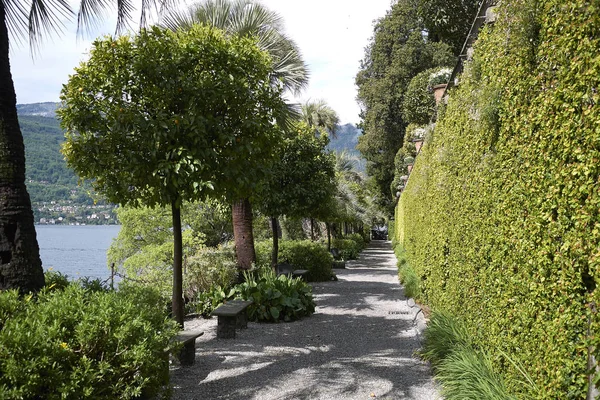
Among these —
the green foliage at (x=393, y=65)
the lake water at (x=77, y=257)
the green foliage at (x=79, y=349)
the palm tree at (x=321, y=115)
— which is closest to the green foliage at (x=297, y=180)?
the lake water at (x=77, y=257)

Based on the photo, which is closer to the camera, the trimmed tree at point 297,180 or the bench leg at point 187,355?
the bench leg at point 187,355

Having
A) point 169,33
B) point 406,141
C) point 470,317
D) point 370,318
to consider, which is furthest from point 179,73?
point 406,141

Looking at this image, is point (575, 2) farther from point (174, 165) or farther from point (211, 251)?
point (211, 251)

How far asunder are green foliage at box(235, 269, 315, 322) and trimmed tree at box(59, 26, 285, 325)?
3.09 m

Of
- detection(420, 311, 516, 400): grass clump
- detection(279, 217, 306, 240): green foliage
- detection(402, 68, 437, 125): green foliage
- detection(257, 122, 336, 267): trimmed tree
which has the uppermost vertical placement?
detection(402, 68, 437, 125): green foliage

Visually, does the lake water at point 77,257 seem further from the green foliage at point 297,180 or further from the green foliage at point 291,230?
the green foliage at point 291,230

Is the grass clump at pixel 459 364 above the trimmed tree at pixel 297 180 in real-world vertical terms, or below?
below

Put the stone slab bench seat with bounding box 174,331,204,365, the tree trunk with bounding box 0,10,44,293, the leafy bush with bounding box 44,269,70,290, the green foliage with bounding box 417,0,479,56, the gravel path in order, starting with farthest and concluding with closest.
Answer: the green foliage with bounding box 417,0,479,56, the leafy bush with bounding box 44,269,70,290, the stone slab bench seat with bounding box 174,331,204,365, the gravel path, the tree trunk with bounding box 0,10,44,293

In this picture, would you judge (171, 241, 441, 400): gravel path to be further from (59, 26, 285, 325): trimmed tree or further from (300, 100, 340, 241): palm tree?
(300, 100, 340, 241): palm tree

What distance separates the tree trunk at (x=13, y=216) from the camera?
191 inches

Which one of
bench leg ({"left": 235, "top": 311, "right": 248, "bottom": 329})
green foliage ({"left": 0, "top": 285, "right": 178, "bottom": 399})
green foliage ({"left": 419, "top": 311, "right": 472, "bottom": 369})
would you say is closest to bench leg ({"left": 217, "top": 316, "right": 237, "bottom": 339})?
bench leg ({"left": 235, "top": 311, "right": 248, "bottom": 329})

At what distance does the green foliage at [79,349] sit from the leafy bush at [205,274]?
5861 mm

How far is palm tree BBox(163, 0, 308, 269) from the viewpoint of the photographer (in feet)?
38.0

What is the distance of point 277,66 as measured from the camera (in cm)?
1380
